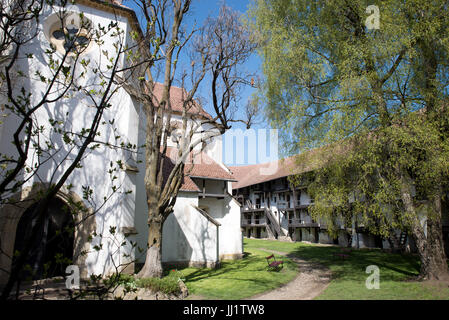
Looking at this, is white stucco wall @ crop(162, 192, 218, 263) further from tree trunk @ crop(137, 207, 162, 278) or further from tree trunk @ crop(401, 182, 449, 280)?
tree trunk @ crop(401, 182, 449, 280)

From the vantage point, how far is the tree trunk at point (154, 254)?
9297 millimetres

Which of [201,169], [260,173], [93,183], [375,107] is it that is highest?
[260,173]

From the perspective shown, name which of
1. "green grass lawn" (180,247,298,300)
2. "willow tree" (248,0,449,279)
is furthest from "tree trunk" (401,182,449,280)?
"green grass lawn" (180,247,298,300)

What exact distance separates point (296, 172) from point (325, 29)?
18.0 ft

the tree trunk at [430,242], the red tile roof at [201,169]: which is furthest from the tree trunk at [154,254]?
the tree trunk at [430,242]

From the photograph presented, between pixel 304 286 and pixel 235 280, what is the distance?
266 cm

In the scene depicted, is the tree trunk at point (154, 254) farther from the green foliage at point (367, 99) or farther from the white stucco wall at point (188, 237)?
the green foliage at point (367, 99)

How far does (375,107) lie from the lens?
363 inches

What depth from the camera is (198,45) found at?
1146cm

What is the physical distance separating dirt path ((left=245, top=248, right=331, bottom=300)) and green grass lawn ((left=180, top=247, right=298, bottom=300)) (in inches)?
11.8

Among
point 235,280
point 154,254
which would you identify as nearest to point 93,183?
point 154,254

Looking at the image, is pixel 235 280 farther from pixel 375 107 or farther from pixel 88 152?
pixel 375 107

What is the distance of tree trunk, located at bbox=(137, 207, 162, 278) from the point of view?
366 inches

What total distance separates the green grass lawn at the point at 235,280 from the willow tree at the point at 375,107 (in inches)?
136
